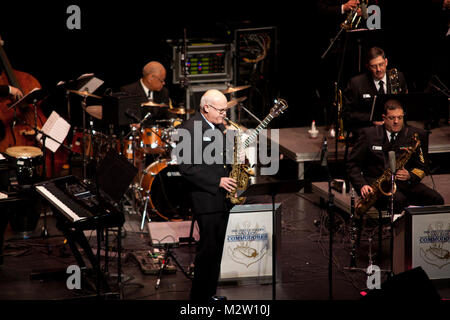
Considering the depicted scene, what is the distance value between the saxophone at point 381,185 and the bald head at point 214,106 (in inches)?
74.9

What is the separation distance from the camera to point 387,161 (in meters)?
7.46

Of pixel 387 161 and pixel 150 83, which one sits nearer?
pixel 387 161

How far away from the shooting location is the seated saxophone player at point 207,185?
598 cm

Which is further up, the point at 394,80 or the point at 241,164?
the point at 394,80

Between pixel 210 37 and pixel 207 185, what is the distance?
196 inches

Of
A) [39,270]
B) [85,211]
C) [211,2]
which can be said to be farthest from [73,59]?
[85,211]

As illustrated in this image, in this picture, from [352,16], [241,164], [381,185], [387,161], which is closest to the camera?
[241,164]

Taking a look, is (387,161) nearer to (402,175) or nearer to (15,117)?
(402,175)

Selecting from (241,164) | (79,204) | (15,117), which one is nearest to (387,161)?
(241,164)

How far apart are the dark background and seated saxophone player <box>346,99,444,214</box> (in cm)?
240

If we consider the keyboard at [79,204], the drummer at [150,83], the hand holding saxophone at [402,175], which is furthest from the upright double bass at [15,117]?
the hand holding saxophone at [402,175]

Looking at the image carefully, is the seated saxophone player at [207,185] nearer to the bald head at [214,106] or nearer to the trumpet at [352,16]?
the bald head at [214,106]

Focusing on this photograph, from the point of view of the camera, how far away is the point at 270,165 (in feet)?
33.2

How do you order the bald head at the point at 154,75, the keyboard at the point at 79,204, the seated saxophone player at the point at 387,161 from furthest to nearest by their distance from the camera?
the bald head at the point at 154,75 < the seated saxophone player at the point at 387,161 < the keyboard at the point at 79,204
